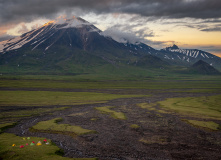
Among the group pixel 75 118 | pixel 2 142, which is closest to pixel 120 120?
pixel 75 118

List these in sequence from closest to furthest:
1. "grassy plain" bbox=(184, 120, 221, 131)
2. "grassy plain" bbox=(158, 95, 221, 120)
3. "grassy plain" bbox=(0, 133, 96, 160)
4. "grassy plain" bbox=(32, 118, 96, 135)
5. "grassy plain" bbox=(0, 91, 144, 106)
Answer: "grassy plain" bbox=(0, 133, 96, 160)
"grassy plain" bbox=(32, 118, 96, 135)
"grassy plain" bbox=(184, 120, 221, 131)
"grassy plain" bbox=(158, 95, 221, 120)
"grassy plain" bbox=(0, 91, 144, 106)

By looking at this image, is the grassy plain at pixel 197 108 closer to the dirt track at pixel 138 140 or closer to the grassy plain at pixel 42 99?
the dirt track at pixel 138 140

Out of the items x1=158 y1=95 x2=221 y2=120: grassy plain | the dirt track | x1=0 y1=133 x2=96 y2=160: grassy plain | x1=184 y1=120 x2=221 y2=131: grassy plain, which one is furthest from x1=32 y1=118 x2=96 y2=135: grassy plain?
x1=158 y1=95 x2=221 y2=120: grassy plain

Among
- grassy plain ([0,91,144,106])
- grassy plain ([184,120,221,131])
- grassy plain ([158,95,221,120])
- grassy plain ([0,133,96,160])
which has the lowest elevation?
grassy plain ([0,91,144,106])

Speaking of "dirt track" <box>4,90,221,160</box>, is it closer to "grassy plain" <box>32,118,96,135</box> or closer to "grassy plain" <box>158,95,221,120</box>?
"grassy plain" <box>32,118,96,135</box>

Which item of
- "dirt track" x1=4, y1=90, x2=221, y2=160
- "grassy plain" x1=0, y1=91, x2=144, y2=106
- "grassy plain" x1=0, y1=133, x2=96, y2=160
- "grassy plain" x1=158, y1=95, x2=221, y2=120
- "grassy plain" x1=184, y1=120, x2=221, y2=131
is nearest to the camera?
"grassy plain" x1=0, y1=133, x2=96, y2=160

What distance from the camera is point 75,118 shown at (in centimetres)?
7075

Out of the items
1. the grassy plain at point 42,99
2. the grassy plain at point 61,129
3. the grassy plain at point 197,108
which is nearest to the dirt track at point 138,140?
the grassy plain at point 61,129

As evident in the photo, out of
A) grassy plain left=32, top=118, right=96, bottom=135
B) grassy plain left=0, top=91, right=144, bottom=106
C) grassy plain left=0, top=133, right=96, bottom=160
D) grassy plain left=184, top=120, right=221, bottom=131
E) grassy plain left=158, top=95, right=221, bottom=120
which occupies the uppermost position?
grassy plain left=0, top=133, right=96, bottom=160

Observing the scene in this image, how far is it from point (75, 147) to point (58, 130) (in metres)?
13.3

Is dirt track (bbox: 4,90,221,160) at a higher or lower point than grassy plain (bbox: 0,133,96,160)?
lower

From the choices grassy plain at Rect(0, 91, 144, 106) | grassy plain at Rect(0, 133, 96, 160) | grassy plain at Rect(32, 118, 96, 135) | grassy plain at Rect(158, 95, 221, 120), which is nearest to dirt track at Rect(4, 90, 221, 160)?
grassy plain at Rect(32, 118, 96, 135)

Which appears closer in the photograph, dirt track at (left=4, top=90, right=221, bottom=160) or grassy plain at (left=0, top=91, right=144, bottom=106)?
dirt track at (left=4, top=90, right=221, bottom=160)

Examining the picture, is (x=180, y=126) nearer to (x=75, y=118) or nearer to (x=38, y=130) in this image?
(x=75, y=118)
